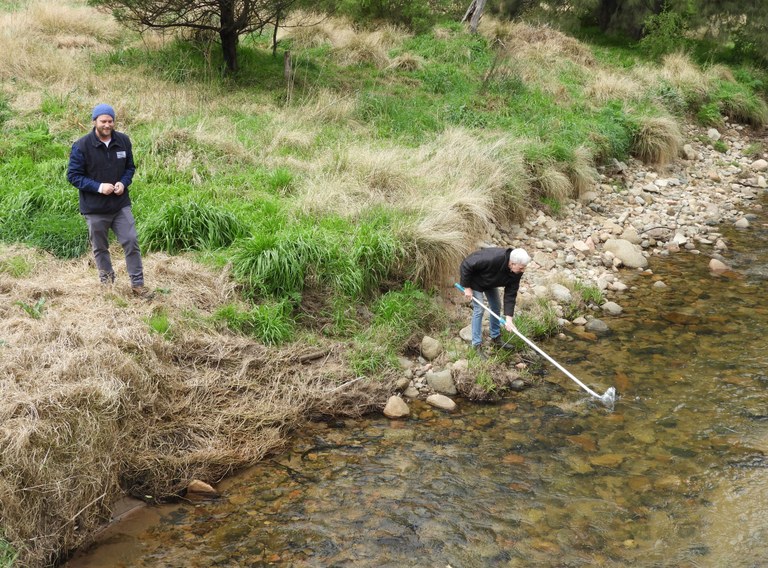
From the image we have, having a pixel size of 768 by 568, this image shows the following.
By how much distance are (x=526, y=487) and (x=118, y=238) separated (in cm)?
405

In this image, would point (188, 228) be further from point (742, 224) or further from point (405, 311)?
point (742, 224)

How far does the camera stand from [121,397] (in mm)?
4848

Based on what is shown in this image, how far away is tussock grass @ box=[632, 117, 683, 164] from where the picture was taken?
12703 millimetres

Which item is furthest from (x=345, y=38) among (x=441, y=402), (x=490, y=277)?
(x=441, y=402)

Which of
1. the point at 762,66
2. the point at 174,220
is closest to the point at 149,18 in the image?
the point at 174,220

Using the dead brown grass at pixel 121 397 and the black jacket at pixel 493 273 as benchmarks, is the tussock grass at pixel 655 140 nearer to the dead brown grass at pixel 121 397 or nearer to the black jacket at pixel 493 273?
the black jacket at pixel 493 273

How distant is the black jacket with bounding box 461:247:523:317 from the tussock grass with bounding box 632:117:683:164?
7566mm

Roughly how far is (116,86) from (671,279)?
873cm

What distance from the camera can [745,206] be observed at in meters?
12.1

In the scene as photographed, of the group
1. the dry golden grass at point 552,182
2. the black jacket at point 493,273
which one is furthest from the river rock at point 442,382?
the dry golden grass at point 552,182

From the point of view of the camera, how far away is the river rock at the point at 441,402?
6.25m

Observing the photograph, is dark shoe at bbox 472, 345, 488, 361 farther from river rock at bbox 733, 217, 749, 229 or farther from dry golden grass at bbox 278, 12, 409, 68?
dry golden grass at bbox 278, 12, 409, 68

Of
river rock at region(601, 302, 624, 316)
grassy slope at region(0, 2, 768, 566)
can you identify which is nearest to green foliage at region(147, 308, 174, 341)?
grassy slope at region(0, 2, 768, 566)

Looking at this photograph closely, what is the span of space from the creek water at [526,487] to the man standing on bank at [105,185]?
7.47 ft
